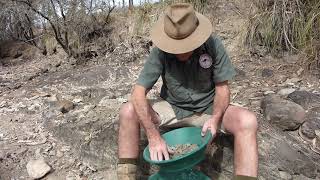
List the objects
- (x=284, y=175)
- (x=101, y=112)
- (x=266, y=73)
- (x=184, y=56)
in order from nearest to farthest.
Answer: (x=184, y=56), (x=284, y=175), (x=101, y=112), (x=266, y=73)

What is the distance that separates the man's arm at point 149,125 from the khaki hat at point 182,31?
31 centimetres

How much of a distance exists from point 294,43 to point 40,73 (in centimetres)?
302

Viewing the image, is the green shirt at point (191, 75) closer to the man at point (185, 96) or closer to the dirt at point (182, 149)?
the man at point (185, 96)

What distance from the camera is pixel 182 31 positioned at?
2.37m

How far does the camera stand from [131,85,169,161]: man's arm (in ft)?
7.74

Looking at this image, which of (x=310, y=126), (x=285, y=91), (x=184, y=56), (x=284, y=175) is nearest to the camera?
(x=184, y=56)

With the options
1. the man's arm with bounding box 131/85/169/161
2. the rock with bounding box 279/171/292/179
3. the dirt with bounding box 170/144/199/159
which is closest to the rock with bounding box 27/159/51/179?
the man's arm with bounding box 131/85/169/161

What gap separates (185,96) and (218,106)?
236 millimetres

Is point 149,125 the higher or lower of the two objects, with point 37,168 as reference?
higher

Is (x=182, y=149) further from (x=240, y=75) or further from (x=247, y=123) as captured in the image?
(x=240, y=75)

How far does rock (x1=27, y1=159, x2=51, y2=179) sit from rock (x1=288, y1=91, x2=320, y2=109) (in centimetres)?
188

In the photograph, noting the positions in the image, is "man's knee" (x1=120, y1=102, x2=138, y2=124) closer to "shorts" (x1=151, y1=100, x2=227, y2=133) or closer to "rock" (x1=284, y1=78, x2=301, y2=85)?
"shorts" (x1=151, y1=100, x2=227, y2=133)

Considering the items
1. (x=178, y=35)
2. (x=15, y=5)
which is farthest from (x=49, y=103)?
(x=15, y=5)

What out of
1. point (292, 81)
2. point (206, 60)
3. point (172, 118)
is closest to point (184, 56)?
point (206, 60)
